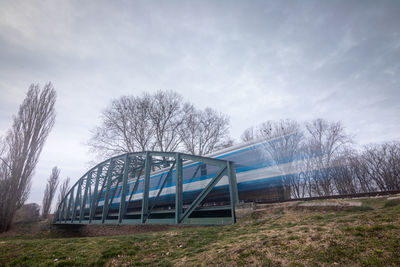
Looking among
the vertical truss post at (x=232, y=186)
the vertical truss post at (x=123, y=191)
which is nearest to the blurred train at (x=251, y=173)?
the vertical truss post at (x=232, y=186)

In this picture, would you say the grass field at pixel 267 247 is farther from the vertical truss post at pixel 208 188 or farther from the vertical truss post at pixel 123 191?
the vertical truss post at pixel 123 191

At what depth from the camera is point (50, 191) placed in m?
36.9

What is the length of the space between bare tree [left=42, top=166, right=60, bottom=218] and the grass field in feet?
118

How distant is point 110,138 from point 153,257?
19.4m

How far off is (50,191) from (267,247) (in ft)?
147

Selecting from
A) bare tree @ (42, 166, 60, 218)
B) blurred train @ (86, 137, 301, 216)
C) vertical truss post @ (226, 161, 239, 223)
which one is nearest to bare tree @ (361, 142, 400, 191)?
blurred train @ (86, 137, 301, 216)

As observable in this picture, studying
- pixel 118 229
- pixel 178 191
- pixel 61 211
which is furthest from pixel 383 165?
pixel 61 211

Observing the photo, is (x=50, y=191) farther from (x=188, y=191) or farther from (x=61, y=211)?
(x=188, y=191)

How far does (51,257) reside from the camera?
599cm

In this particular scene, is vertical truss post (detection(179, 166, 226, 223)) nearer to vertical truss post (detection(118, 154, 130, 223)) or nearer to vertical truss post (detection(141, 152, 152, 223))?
vertical truss post (detection(141, 152, 152, 223))

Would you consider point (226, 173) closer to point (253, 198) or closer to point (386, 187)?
point (253, 198)

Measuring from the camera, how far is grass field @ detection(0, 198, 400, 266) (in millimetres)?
3260

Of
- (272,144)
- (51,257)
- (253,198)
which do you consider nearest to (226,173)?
(253,198)

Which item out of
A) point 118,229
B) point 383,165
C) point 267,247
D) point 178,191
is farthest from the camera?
point 383,165
